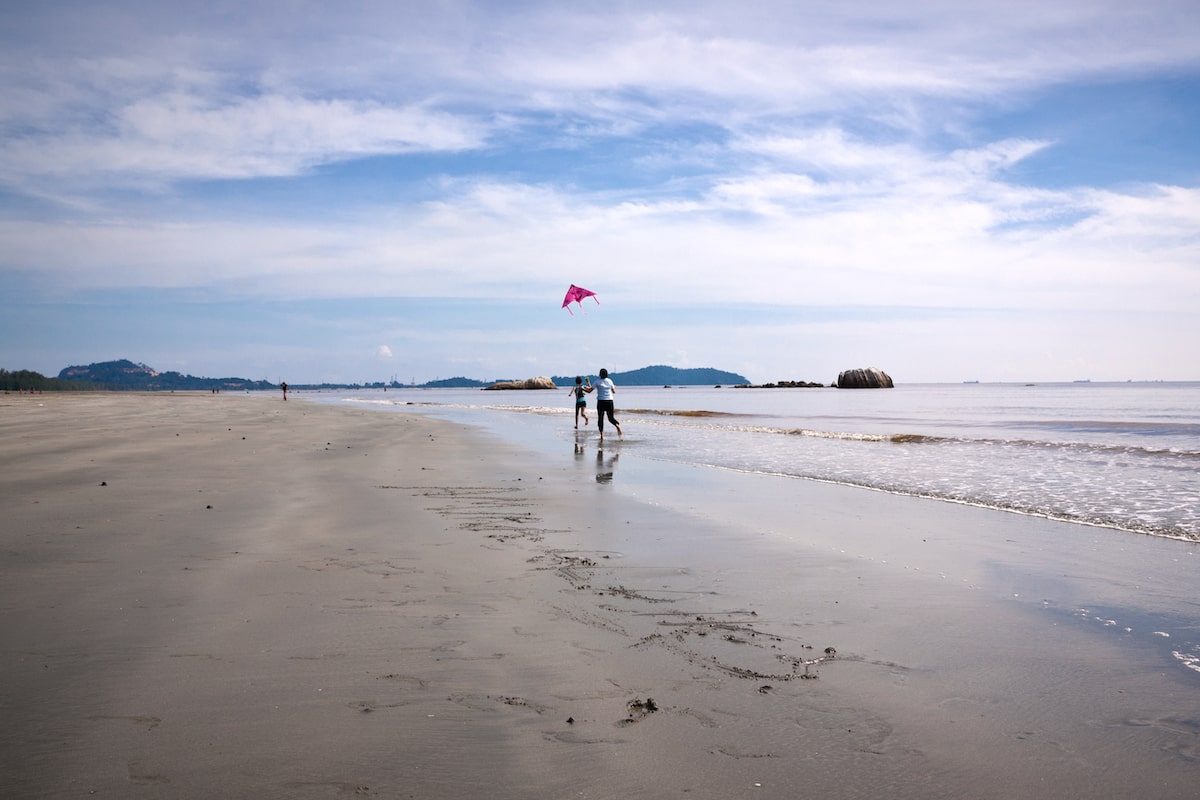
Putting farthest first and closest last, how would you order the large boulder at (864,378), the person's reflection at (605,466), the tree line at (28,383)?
the large boulder at (864,378), the tree line at (28,383), the person's reflection at (605,466)

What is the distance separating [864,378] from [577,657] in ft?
396

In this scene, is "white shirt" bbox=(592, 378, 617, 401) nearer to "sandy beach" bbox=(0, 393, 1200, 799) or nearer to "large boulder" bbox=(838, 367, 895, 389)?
"sandy beach" bbox=(0, 393, 1200, 799)

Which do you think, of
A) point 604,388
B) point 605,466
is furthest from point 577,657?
point 604,388

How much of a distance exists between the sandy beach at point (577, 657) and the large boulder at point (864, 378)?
114 m

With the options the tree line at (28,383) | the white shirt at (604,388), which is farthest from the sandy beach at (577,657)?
the tree line at (28,383)

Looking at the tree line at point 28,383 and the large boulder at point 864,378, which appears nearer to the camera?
the tree line at point 28,383

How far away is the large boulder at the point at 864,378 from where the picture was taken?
11606 centimetres

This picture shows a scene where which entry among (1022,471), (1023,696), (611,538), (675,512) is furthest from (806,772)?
(1022,471)

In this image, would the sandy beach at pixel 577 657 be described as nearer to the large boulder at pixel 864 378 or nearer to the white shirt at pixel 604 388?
the white shirt at pixel 604 388

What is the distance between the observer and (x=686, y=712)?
3.32 m

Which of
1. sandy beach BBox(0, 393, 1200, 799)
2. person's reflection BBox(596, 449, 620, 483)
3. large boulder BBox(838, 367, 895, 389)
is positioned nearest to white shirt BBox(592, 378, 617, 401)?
person's reflection BBox(596, 449, 620, 483)

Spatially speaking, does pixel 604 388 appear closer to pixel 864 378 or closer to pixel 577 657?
pixel 577 657

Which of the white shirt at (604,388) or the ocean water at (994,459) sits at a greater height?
the white shirt at (604,388)

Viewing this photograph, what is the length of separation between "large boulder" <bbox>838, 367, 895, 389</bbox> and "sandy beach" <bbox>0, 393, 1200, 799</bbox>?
114m
